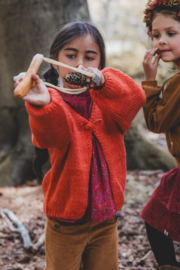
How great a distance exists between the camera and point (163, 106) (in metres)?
1.73

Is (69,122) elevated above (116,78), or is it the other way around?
(116,78)

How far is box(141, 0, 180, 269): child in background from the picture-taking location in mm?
1694

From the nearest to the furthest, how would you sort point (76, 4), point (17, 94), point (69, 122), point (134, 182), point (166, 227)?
point (17, 94)
point (69, 122)
point (166, 227)
point (76, 4)
point (134, 182)

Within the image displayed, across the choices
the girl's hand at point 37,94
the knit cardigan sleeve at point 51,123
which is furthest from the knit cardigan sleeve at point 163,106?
the girl's hand at point 37,94

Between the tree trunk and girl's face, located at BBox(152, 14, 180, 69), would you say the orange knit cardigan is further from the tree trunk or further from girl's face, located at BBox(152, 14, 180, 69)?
the tree trunk

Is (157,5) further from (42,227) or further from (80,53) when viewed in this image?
(42,227)

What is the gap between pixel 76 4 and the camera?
3.17 m

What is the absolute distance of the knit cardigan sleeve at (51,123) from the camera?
1.23m

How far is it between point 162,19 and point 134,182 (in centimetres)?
235

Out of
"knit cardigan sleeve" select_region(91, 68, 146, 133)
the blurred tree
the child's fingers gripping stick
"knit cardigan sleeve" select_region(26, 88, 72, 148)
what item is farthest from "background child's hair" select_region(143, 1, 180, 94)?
the blurred tree

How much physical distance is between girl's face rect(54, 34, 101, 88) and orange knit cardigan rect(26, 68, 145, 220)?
0.12 metres

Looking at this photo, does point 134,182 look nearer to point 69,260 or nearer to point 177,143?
point 177,143

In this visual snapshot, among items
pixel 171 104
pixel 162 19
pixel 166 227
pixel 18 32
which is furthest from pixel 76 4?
pixel 166 227

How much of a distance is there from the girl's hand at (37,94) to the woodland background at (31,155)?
166 cm
